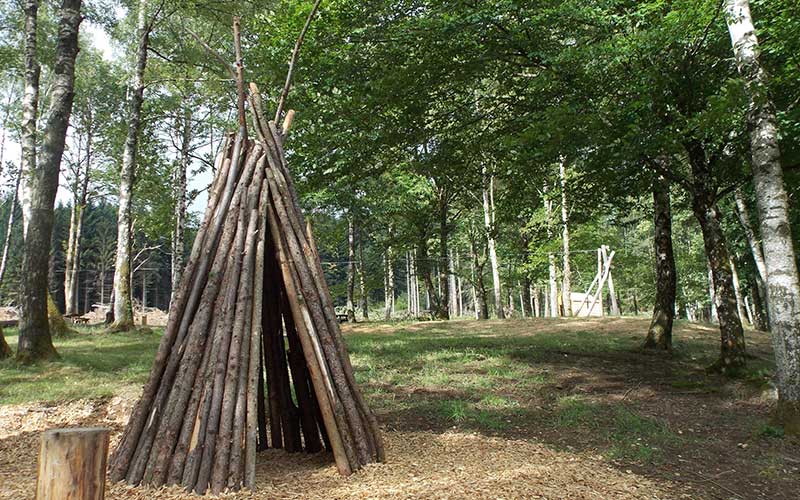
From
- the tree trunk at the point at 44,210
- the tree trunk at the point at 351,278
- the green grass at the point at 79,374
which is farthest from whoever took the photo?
the tree trunk at the point at 351,278

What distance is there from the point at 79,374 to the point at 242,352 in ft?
19.8

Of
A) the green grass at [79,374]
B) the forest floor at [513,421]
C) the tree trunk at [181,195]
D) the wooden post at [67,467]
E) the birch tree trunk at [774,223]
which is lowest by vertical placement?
the forest floor at [513,421]

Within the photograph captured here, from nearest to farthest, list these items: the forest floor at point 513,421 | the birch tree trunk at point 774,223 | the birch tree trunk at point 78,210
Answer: the forest floor at point 513,421 → the birch tree trunk at point 774,223 → the birch tree trunk at point 78,210

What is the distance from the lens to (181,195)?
2056cm

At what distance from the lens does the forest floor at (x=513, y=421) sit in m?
3.90

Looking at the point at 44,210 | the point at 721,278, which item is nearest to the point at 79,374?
the point at 44,210

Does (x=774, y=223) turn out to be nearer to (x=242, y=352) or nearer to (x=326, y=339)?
(x=326, y=339)

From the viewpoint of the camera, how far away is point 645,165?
9234 mm

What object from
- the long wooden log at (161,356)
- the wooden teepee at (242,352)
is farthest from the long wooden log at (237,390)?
the long wooden log at (161,356)

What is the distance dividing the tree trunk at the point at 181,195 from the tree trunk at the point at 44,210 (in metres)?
10.8

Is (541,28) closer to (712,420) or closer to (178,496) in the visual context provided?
(712,420)

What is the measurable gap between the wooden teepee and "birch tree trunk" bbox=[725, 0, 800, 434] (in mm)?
4581

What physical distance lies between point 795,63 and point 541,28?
3.38 m

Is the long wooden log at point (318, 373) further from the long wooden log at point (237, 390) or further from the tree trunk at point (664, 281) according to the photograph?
the tree trunk at point (664, 281)
